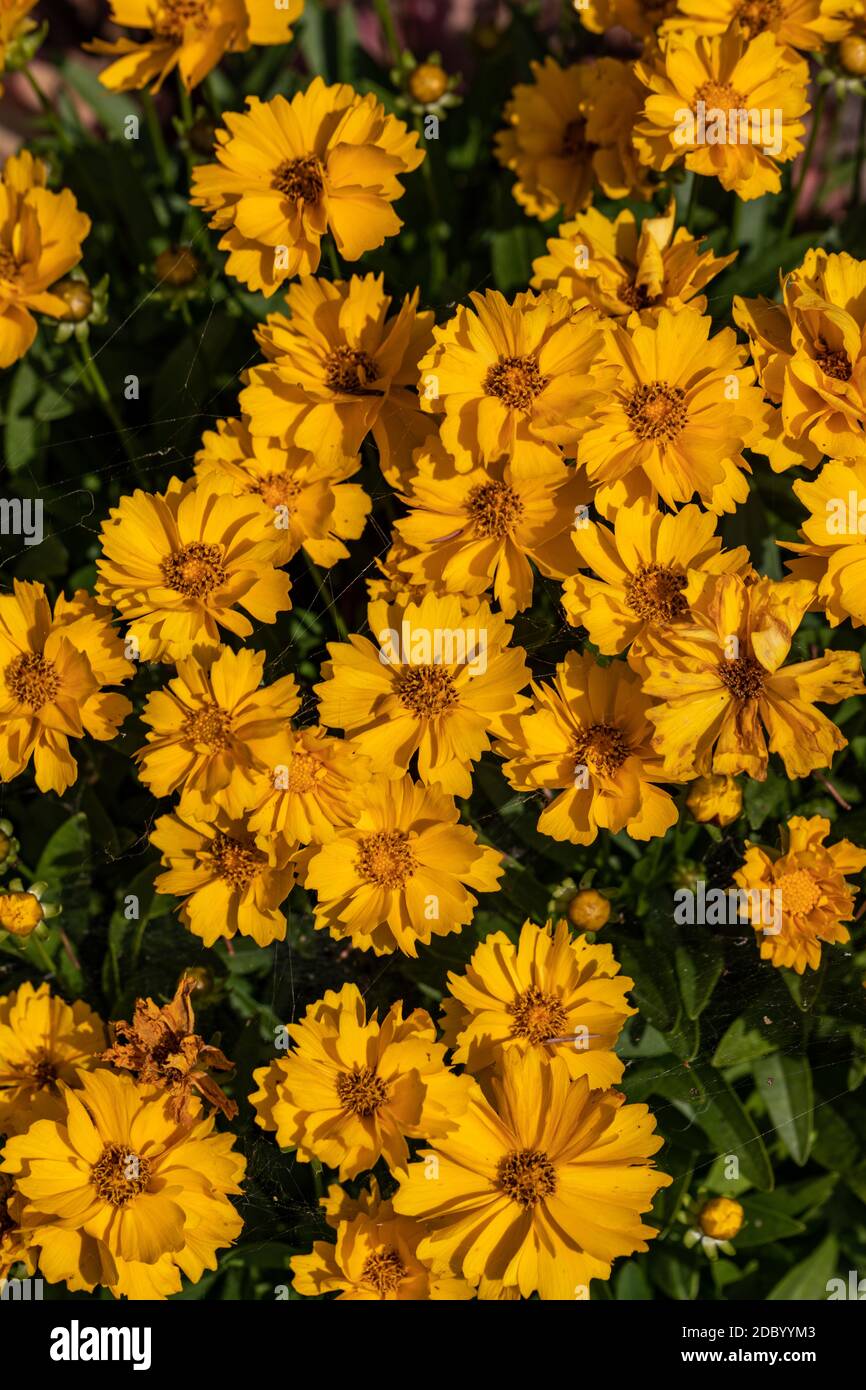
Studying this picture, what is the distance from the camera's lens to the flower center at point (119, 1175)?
1745 mm

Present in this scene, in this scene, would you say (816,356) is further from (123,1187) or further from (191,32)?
(123,1187)

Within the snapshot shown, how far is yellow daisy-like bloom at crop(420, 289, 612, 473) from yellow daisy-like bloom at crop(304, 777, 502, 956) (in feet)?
1.58

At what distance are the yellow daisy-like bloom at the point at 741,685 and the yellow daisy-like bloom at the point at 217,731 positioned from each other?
507 millimetres

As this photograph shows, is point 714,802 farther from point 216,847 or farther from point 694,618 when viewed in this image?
point 216,847

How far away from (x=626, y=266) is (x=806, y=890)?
100cm

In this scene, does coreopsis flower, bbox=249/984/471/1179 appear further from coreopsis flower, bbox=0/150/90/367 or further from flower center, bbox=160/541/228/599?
coreopsis flower, bbox=0/150/90/367

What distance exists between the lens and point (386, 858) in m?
1.77

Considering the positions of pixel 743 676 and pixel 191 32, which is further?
pixel 191 32

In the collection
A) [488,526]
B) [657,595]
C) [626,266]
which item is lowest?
[657,595]

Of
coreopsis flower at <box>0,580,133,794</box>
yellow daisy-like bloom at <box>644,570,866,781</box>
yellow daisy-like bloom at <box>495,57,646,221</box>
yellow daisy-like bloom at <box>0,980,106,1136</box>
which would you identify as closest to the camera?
yellow daisy-like bloom at <box>644,570,866,781</box>

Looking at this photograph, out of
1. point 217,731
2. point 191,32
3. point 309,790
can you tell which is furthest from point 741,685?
point 191,32

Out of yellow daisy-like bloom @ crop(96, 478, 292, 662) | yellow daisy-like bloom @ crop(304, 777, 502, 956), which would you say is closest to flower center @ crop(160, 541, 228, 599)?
yellow daisy-like bloom @ crop(96, 478, 292, 662)

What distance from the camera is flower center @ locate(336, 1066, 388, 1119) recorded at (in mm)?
1750

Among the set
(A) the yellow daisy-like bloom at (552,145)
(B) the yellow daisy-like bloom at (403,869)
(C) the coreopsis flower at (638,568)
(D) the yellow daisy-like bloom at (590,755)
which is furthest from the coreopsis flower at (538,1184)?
(A) the yellow daisy-like bloom at (552,145)
